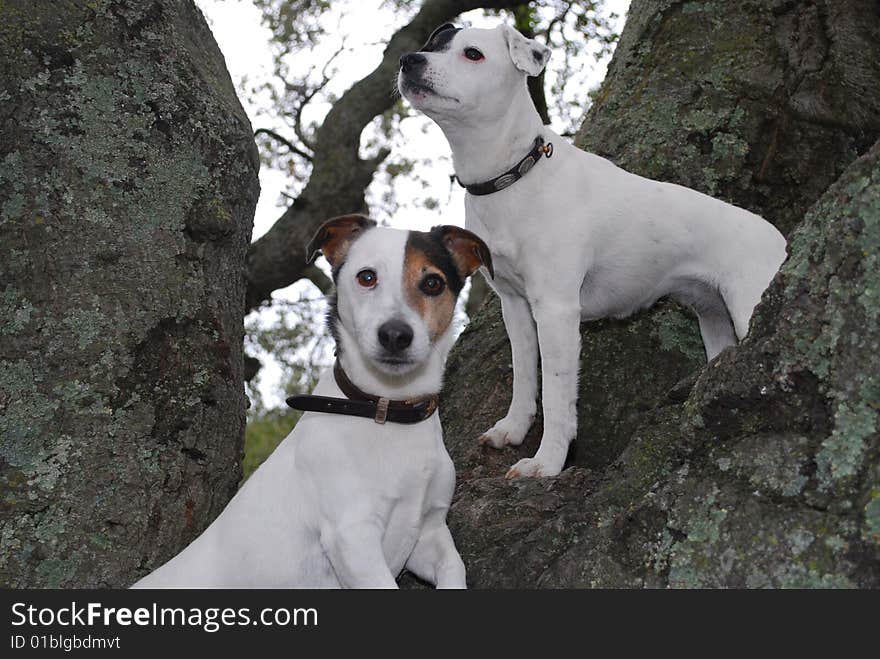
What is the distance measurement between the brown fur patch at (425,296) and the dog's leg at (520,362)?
4.69 ft

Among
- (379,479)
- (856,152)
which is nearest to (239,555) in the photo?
(379,479)

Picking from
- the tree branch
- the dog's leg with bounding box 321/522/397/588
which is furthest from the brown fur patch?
the tree branch

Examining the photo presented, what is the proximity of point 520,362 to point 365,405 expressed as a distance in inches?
71.6

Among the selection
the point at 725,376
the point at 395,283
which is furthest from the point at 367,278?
the point at 725,376

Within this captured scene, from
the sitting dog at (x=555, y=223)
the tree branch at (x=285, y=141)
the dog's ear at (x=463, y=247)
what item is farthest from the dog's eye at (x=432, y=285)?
the tree branch at (x=285, y=141)

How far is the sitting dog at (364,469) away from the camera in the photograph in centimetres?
334

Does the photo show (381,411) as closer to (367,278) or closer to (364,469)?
(364,469)

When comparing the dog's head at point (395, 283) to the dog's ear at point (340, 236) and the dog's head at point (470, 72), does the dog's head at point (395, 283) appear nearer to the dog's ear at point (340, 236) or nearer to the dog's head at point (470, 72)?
the dog's ear at point (340, 236)

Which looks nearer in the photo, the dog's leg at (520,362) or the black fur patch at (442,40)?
the black fur patch at (442,40)

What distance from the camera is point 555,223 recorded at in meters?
4.64

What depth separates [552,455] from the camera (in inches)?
179

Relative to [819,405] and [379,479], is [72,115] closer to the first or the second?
[379,479]

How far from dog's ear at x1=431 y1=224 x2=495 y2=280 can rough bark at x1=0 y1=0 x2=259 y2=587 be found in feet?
3.22

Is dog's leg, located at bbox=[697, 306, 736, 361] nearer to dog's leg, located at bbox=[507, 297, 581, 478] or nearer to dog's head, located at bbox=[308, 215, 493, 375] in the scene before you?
dog's leg, located at bbox=[507, 297, 581, 478]
